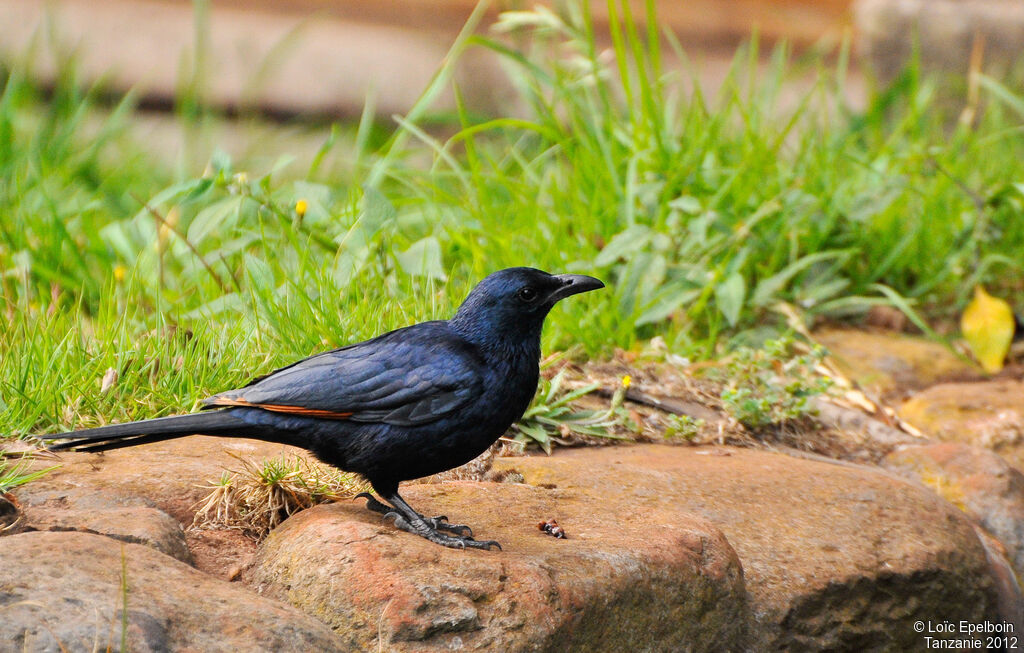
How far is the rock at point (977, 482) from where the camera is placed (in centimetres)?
352

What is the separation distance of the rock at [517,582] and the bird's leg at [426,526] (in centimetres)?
5

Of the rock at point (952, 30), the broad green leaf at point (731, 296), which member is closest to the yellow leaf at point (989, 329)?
the broad green leaf at point (731, 296)

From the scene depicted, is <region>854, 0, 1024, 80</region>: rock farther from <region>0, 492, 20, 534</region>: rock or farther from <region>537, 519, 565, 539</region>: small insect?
<region>0, 492, 20, 534</region>: rock

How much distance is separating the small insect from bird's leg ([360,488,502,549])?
173 mm

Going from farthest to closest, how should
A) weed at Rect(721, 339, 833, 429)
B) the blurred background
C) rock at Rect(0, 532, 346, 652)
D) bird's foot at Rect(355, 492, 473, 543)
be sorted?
the blurred background → weed at Rect(721, 339, 833, 429) → bird's foot at Rect(355, 492, 473, 543) → rock at Rect(0, 532, 346, 652)

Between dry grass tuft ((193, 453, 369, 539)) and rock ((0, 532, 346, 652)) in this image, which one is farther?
dry grass tuft ((193, 453, 369, 539))

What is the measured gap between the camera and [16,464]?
9.10ft

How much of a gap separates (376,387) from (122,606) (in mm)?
858

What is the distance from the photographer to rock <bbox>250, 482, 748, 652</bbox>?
2264 millimetres

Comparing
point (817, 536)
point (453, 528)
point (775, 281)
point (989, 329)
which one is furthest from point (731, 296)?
point (453, 528)

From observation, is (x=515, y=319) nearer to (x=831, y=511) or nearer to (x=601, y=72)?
(x=831, y=511)

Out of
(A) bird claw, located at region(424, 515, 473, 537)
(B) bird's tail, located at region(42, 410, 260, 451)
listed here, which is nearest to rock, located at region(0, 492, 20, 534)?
(B) bird's tail, located at region(42, 410, 260, 451)

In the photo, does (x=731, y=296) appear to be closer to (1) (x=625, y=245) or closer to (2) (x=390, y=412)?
(1) (x=625, y=245)

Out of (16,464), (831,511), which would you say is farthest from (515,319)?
(16,464)
